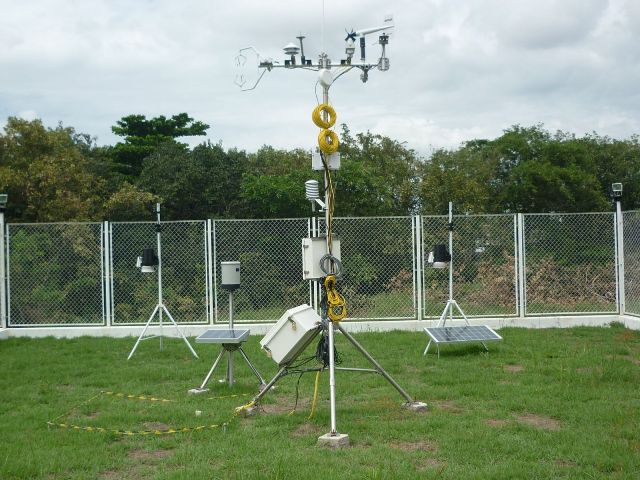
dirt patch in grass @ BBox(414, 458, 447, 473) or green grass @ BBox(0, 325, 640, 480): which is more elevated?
green grass @ BBox(0, 325, 640, 480)

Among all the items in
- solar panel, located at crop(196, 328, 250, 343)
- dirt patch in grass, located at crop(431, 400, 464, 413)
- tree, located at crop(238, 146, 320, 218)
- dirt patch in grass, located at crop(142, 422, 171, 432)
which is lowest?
dirt patch in grass, located at crop(142, 422, 171, 432)

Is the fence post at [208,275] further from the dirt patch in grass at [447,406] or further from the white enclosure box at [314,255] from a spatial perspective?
the white enclosure box at [314,255]

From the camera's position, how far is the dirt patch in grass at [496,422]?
6.56 meters

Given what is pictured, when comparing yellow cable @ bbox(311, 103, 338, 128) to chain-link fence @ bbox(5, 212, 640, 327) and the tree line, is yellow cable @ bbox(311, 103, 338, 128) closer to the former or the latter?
chain-link fence @ bbox(5, 212, 640, 327)

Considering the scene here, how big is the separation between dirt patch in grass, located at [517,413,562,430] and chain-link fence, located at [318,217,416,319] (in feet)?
19.9

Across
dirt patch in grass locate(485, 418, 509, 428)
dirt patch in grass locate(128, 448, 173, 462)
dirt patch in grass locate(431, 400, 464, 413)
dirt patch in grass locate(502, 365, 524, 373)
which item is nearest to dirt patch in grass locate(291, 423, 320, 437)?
dirt patch in grass locate(128, 448, 173, 462)

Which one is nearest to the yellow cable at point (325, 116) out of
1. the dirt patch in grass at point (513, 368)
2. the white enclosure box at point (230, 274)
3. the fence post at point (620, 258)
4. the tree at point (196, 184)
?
the white enclosure box at point (230, 274)

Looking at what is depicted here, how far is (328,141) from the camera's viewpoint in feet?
22.1

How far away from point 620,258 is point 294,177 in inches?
318

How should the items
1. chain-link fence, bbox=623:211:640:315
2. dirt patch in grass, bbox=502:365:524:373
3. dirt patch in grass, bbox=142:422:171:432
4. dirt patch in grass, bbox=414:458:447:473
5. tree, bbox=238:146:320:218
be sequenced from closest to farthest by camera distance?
dirt patch in grass, bbox=414:458:447:473
dirt patch in grass, bbox=142:422:171:432
dirt patch in grass, bbox=502:365:524:373
chain-link fence, bbox=623:211:640:315
tree, bbox=238:146:320:218

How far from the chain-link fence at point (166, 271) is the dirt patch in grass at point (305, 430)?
638 centimetres

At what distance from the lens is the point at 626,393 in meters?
7.55

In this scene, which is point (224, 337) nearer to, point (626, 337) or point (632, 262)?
point (626, 337)

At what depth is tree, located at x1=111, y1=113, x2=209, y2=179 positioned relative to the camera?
27203 mm
